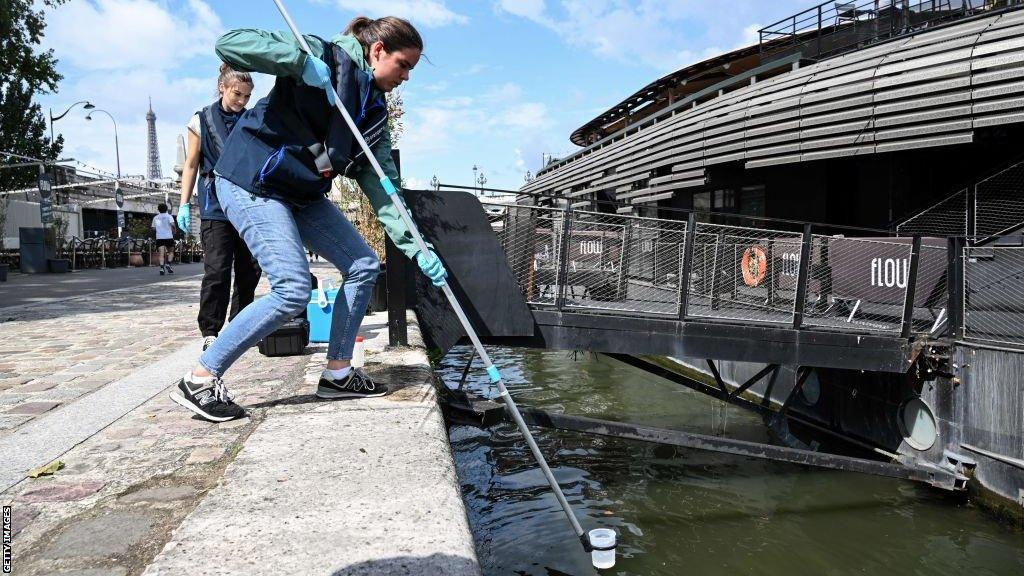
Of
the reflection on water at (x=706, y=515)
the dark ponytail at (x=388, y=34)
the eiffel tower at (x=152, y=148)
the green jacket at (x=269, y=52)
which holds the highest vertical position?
the eiffel tower at (x=152, y=148)

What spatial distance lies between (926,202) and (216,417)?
12.1m

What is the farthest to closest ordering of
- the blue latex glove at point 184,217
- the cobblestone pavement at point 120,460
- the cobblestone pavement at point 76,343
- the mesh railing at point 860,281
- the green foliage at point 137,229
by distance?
the green foliage at point 137,229, the mesh railing at point 860,281, the blue latex glove at point 184,217, the cobblestone pavement at point 76,343, the cobblestone pavement at point 120,460

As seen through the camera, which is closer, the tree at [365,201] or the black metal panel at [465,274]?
the black metal panel at [465,274]

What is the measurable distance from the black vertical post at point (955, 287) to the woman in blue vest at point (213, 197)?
6134mm

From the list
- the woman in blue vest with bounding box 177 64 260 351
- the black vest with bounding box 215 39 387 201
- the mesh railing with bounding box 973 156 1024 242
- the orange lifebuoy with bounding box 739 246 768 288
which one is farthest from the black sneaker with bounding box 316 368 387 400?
the mesh railing with bounding box 973 156 1024 242

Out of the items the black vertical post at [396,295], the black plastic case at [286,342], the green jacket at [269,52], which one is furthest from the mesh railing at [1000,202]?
the green jacket at [269,52]

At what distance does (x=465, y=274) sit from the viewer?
5359 millimetres

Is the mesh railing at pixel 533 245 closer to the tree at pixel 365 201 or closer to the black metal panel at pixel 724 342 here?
the black metal panel at pixel 724 342

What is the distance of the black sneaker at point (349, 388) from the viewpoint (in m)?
3.63

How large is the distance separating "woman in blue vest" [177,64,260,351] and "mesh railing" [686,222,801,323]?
151 inches

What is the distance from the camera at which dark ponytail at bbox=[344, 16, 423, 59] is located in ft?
10.7

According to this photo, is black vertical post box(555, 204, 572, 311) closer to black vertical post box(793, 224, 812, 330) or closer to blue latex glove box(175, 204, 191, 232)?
black vertical post box(793, 224, 812, 330)

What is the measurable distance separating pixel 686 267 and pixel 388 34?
3801 mm

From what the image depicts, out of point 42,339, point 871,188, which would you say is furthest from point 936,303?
point 42,339
